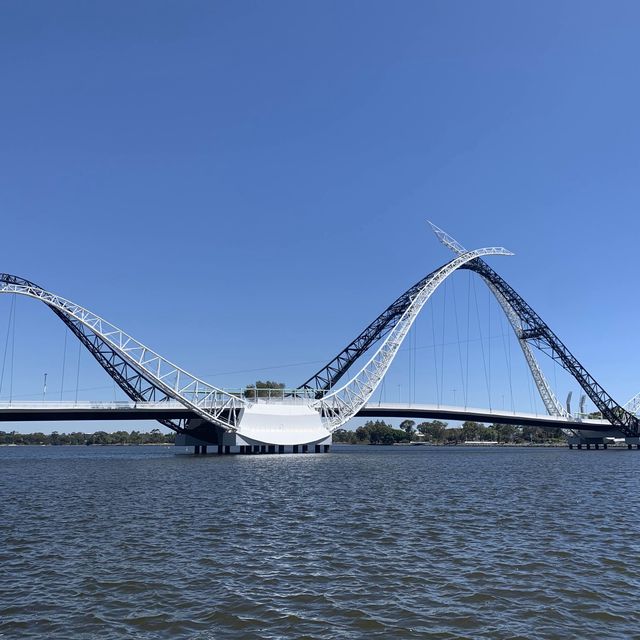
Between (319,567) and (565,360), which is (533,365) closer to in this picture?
(565,360)

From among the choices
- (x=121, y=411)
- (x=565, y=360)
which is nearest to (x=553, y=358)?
(x=565, y=360)

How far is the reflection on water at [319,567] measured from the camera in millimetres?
11125

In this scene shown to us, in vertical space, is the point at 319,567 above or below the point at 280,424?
below

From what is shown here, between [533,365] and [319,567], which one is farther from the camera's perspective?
[533,365]

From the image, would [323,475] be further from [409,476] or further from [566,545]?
[566,545]

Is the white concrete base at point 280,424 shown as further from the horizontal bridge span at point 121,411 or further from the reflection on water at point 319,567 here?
the reflection on water at point 319,567

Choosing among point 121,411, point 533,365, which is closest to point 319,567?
point 121,411

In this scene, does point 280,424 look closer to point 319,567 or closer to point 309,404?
point 309,404

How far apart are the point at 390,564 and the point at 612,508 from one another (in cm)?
1574

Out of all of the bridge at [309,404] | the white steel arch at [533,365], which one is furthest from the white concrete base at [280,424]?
the white steel arch at [533,365]

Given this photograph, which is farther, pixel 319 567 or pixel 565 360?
pixel 565 360

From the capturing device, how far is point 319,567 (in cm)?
1524

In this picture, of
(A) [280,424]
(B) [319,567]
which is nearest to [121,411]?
(A) [280,424]

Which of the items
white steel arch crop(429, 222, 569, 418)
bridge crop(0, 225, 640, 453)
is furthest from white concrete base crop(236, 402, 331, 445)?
white steel arch crop(429, 222, 569, 418)
